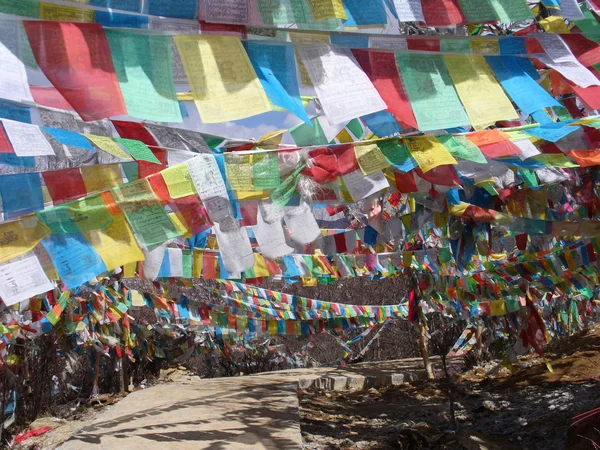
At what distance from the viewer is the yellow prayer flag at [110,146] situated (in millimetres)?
3426

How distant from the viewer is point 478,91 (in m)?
4.19

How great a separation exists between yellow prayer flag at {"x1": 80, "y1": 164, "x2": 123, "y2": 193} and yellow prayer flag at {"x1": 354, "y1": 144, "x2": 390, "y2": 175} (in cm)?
152

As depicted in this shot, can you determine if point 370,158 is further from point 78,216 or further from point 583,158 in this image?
point 78,216

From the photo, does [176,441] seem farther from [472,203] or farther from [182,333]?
[182,333]

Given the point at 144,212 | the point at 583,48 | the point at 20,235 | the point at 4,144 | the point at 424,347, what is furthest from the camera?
the point at 424,347

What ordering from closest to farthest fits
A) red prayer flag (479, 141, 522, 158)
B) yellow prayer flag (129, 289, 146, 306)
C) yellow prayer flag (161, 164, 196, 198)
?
yellow prayer flag (161, 164, 196, 198) < red prayer flag (479, 141, 522, 158) < yellow prayer flag (129, 289, 146, 306)

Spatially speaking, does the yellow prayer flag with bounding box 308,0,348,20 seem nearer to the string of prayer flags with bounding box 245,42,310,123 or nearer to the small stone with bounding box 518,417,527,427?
the string of prayer flags with bounding box 245,42,310,123

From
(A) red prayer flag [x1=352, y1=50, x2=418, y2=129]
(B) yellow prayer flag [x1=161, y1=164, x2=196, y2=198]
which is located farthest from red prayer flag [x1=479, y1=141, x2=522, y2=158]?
(B) yellow prayer flag [x1=161, y1=164, x2=196, y2=198]

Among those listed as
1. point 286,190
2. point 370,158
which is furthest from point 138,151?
point 370,158

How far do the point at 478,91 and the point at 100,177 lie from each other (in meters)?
2.41

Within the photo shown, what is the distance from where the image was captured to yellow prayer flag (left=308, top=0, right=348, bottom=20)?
3654 millimetres

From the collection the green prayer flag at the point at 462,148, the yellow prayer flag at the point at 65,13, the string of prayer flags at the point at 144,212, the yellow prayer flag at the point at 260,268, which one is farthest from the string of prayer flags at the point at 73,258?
the yellow prayer flag at the point at 260,268

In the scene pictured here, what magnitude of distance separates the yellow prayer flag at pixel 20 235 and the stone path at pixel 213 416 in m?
4.73

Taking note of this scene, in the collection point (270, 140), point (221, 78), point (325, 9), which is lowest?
point (270, 140)
